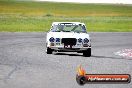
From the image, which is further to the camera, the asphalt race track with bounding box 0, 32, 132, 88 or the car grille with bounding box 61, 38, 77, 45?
the car grille with bounding box 61, 38, 77, 45

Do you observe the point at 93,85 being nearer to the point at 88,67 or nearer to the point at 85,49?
the point at 88,67

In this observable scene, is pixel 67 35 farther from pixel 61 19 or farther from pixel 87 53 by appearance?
pixel 61 19

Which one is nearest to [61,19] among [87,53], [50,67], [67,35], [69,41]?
[87,53]

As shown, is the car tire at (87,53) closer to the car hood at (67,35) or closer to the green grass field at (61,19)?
the car hood at (67,35)

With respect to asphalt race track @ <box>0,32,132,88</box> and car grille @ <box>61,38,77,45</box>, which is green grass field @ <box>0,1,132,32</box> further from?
car grille @ <box>61,38,77,45</box>

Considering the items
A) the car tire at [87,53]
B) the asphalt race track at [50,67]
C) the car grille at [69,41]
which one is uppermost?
the car grille at [69,41]

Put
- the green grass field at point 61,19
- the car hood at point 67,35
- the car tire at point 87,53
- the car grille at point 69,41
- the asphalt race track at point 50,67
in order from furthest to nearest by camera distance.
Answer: the green grass field at point 61,19, the car tire at point 87,53, the car hood at point 67,35, the car grille at point 69,41, the asphalt race track at point 50,67

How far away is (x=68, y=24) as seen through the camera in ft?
74.0

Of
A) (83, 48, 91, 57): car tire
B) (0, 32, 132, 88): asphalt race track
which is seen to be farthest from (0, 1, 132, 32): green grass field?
(83, 48, 91, 57): car tire

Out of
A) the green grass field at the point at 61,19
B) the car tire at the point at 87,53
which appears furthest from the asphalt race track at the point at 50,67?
the green grass field at the point at 61,19

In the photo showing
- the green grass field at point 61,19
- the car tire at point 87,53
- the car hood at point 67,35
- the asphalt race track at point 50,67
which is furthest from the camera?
the green grass field at point 61,19

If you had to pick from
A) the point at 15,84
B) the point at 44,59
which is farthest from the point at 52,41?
the point at 15,84

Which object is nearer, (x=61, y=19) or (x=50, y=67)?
(x=50, y=67)

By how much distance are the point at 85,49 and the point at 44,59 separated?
6.53 ft
